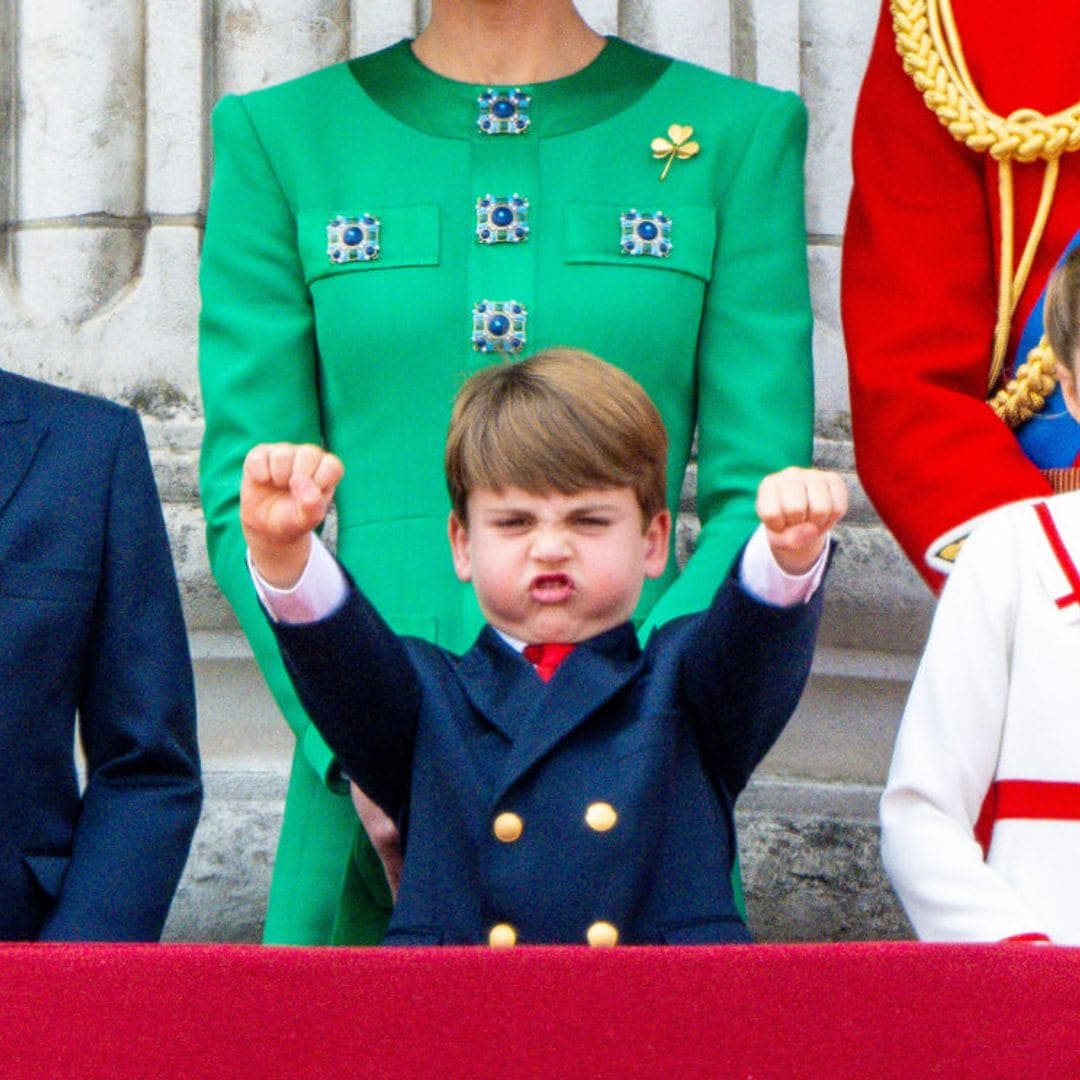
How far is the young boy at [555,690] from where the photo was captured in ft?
6.32

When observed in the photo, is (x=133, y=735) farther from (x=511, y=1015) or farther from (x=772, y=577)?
(x=511, y=1015)

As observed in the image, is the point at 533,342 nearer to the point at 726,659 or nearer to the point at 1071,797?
the point at 726,659

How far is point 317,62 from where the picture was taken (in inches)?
136

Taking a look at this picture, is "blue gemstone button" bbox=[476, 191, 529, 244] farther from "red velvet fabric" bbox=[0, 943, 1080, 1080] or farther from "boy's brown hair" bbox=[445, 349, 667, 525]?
"red velvet fabric" bbox=[0, 943, 1080, 1080]

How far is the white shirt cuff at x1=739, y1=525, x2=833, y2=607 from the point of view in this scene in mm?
1883

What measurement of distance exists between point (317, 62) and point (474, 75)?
40.3 inches

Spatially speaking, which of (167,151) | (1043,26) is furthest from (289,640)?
(167,151)

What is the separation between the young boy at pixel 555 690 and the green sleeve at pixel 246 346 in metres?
0.26

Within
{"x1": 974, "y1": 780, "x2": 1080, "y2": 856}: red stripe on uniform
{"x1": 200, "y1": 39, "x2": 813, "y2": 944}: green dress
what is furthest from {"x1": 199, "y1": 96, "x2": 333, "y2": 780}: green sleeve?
{"x1": 974, "y1": 780, "x2": 1080, "y2": 856}: red stripe on uniform

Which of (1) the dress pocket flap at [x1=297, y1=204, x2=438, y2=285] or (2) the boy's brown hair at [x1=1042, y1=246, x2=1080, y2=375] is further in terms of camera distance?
(1) the dress pocket flap at [x1=297, y1=204, x2=438, y2=285]

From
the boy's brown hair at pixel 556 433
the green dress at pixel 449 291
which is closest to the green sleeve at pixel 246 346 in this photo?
the green dress at pixel 449 291

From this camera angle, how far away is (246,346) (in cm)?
236

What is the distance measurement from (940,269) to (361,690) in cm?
79

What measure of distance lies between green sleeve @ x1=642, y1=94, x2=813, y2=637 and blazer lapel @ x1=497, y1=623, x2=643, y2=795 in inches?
10.1
